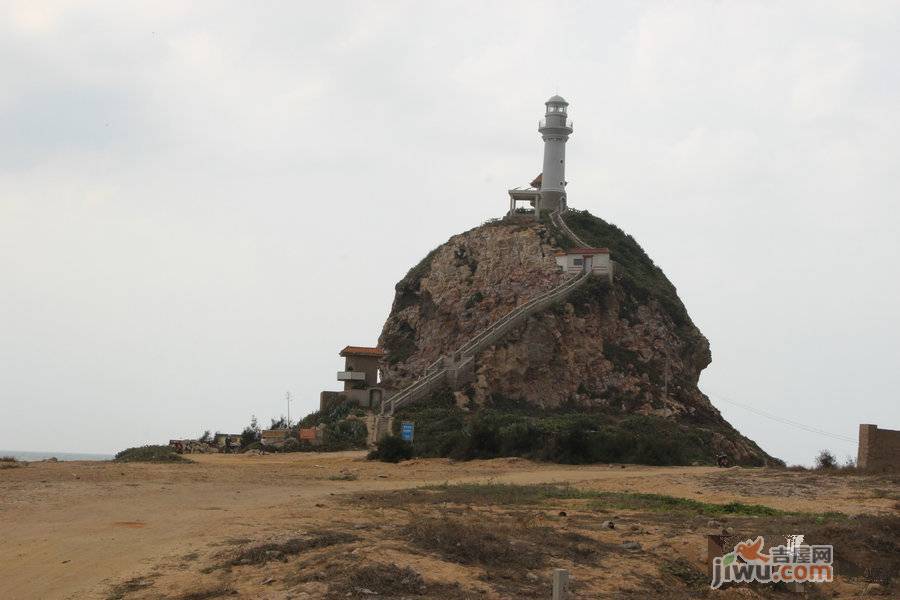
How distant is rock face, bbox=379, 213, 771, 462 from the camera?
51812 millimetres

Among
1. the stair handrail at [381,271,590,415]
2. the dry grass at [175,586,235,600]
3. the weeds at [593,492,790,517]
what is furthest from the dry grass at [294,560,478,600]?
the stair handrail at [381,271,590,415]

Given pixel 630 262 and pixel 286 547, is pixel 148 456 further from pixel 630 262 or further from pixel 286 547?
pixel 630 262

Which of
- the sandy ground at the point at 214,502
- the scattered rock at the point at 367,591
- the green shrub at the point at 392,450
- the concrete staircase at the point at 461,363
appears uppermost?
the concrete staircase at the point at 461,363

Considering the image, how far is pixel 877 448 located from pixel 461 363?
22.8m

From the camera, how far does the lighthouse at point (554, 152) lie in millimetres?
72688

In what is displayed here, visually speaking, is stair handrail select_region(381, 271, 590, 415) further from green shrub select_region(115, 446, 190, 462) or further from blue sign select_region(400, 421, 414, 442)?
green shrub select_region(115, 446, 190, 462)

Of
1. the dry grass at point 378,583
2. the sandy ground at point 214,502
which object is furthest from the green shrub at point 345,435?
the dry grass at point 378,583

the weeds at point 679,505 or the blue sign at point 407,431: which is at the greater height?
the blue sign at point 407,431

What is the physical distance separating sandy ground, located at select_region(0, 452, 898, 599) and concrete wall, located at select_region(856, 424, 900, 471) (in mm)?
3400

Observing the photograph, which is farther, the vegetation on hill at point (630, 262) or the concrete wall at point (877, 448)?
the vegetation on hill at point (630, 262)

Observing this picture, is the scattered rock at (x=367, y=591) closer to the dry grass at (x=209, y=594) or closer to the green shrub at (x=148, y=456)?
the dry grass at (x=209, y=594)

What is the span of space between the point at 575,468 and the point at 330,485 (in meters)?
11.4

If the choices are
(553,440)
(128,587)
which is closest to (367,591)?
(128,587)

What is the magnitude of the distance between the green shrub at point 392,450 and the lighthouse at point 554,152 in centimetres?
3699
